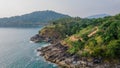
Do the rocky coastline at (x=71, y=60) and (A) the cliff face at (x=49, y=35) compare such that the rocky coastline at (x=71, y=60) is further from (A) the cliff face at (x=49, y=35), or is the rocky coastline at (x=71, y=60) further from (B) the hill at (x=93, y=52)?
(A) the cliff face at (x=49, y=35)

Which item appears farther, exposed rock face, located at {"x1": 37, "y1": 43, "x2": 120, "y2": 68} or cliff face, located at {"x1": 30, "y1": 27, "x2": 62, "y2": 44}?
cliff face, located at {"x1": 30, "y1": 27, "x2": 62, "y2": 44}

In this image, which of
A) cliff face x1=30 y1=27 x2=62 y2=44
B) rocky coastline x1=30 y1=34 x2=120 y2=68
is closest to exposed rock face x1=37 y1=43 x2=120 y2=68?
rocky coastline x1=30 y1=34 x2=120 y2=68

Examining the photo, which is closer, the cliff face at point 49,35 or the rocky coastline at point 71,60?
the rocky coastline at point 71,60

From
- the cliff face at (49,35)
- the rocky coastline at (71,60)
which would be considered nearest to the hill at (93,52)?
the rocky coastline at (71,60)

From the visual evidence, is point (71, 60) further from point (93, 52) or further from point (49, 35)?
point (49, 35)

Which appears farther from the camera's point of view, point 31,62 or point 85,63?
point 31,62

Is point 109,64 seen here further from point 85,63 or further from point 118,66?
point 85,63

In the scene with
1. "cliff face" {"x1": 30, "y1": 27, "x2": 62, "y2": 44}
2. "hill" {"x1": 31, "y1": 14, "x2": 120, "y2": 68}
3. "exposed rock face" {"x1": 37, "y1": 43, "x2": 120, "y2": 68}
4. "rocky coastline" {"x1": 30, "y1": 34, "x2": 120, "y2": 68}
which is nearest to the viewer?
"rocky coastline" {"x1": 30, "y1": 34, "x2": 120, "y2": 68}

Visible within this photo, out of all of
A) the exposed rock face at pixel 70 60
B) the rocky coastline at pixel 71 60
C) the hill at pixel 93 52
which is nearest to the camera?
the rocky coastline at pixel 71 60

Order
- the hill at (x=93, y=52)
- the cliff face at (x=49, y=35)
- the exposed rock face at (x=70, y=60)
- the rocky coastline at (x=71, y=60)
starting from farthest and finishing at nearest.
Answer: the cliff face at (x=49, y=35)
the hill at (x=93, y=52)
the exposed rock face at (x=70, y=60)
the rocky coastline at (x=71, y=60)

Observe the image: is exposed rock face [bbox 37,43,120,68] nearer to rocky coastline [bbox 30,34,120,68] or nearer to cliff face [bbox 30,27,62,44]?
rocky coastline [bbox 30,34,120,68]

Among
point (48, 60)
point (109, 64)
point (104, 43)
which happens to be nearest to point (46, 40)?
point (48, 60)
